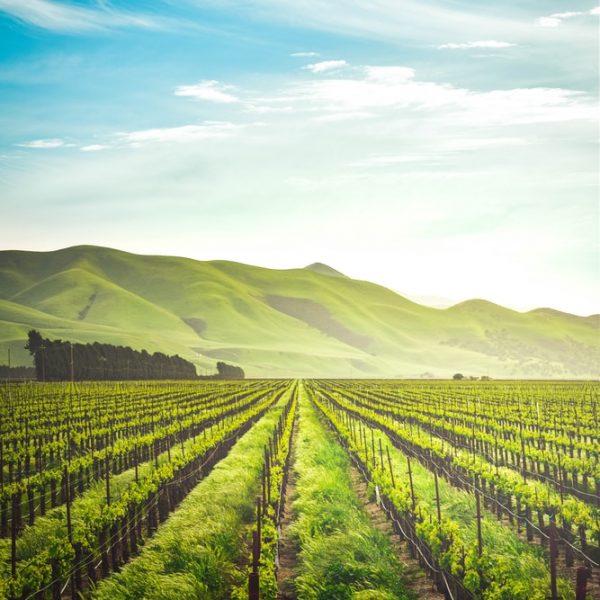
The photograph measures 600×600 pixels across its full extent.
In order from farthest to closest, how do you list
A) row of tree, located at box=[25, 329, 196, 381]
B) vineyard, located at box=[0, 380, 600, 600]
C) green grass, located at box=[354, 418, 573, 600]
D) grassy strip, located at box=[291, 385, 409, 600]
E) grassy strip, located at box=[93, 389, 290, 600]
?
1. row of tree, located at box=[25, 329, 196, 381]
2. grassy strip, located at box=[291, 385, 409, 600]
3. grassy strip, located at box=[93, 389, 290, 600]
4. vineyard, located at box=[0, 380, 600, 600]
5. green grass, located at box=[354, 418, 573, 600]

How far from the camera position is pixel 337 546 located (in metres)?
13.0

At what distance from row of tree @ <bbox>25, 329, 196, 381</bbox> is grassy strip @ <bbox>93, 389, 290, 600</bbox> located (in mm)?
88873

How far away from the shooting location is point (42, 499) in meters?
17.2

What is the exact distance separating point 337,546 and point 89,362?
109349 mm

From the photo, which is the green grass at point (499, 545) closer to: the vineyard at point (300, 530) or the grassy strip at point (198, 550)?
the vineyard at point (300, 530)

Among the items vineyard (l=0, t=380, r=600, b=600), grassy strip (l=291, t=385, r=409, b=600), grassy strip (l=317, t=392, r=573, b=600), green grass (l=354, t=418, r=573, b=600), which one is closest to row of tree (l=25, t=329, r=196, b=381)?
vineyard (l=0, t=380, r=600, b=600)

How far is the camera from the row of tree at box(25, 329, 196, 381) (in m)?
110

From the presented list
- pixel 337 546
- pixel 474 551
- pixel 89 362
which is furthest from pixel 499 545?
pixel 89 362

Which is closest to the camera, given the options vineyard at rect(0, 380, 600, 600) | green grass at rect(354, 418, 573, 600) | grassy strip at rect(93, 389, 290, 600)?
green grass at rect(354, 418, 573, 600)

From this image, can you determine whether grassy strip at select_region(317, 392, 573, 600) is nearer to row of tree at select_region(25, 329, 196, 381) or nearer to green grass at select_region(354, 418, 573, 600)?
green grass at select_region(354, 418, 573, 600)

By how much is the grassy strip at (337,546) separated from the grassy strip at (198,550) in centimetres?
132

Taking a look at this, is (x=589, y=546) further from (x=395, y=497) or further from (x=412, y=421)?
(x=412, y=421)

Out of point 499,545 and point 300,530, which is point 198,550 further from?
point 499,545

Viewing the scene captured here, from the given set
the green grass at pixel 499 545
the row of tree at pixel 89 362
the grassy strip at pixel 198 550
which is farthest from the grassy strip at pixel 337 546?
the row of tree at pixel 89 362
